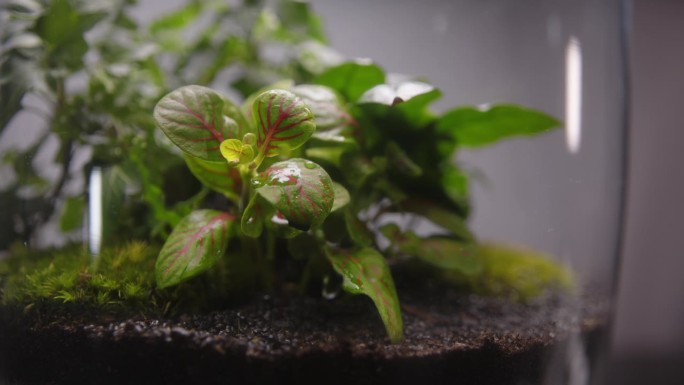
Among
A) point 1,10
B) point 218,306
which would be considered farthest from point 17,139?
point 218,306

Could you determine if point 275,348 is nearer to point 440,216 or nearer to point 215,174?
point 215,174

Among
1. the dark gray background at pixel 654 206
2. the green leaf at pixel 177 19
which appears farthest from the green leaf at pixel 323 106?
the dark gray background at pixel 654 206

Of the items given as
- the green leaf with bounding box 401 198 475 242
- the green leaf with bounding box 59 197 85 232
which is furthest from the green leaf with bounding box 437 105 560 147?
the green leaf with bounding box 59 197 85 232

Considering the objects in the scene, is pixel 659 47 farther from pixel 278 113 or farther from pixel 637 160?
pixel 278 113

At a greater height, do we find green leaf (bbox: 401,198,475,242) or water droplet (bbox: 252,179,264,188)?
water droplet (bbox: 252,179,264,188)

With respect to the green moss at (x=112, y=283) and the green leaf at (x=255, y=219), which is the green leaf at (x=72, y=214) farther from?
the green leaf at (x=255, y=219)

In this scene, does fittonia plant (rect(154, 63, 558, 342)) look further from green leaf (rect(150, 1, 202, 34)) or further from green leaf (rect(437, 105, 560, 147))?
green leaf (rect(150, 1, 202, 34))
